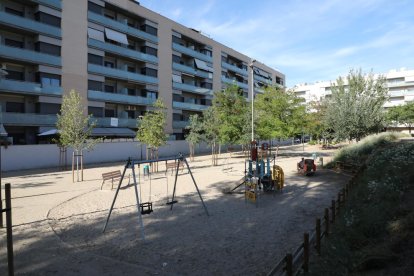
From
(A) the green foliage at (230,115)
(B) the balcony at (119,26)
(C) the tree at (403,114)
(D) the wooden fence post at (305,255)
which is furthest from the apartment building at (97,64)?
(C) the tree at (403,114)

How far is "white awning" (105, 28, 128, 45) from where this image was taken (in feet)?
110

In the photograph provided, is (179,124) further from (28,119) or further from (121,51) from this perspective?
(28,119)

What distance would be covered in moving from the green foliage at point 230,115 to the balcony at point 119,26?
13250mm

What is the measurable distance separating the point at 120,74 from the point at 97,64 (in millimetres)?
2846

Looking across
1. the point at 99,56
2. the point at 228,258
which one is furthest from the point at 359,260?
the point at 99,56

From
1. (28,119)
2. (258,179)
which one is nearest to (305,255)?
(258,179)

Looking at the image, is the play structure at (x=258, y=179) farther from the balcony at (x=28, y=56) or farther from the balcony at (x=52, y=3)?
the balcony at (x=52, y=3)

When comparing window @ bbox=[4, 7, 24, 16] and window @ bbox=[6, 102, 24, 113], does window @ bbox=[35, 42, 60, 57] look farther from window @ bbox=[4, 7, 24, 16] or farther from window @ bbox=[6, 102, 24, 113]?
window @ bbox=[6, 102, 24, 113]

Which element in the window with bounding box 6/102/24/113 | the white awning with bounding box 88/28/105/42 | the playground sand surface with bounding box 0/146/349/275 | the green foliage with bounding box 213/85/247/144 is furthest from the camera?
the white awning with bounding box 88/28/105/42

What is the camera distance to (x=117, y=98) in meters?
34.5

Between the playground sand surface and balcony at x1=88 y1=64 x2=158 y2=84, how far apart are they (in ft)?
65.1

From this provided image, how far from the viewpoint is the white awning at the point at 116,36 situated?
1323 inches

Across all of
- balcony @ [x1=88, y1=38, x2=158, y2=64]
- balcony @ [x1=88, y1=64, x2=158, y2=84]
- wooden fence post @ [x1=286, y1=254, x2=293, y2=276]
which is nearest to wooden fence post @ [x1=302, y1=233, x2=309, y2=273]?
wooden fence post @ [x1=286, y1=254, x2=293, y2=276]

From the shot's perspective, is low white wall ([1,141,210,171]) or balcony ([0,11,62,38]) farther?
balcony ([0,11,62,38])
